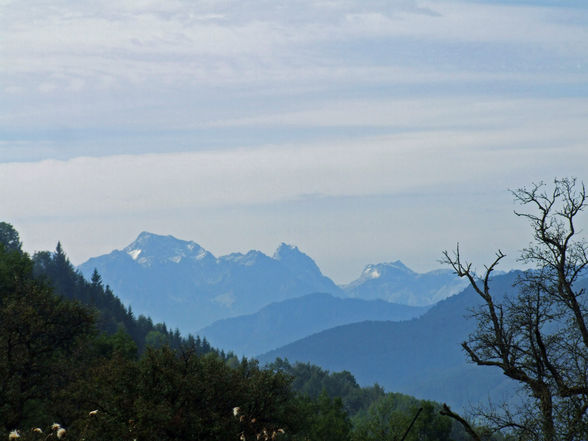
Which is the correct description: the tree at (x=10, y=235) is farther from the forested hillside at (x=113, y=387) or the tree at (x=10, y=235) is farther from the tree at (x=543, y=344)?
the tree at (x=543, y=344)

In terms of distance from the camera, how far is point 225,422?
39.0m

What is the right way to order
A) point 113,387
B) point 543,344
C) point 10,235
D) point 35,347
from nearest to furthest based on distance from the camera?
point 543,344 → point 113,387 → point 35,347 → point 10,235

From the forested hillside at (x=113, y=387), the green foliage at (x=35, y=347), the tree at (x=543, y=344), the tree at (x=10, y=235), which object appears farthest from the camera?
the tree at (x=10, y=235)

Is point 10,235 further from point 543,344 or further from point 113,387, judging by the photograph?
point 543,344

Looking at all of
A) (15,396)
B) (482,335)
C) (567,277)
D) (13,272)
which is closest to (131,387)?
(15,396)

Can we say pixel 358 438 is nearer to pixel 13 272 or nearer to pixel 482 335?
pixel 13 272

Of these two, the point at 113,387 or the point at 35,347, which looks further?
the point at 35,347

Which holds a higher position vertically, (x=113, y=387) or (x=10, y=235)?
(x=10, y=235)

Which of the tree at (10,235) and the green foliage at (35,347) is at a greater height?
the tree at (10,235)

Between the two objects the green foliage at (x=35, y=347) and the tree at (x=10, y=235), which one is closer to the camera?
the green foliage at (x=35, y=347)

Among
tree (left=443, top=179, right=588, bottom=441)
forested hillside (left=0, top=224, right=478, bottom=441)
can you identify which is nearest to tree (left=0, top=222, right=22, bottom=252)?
forested hillside (left=0, top=224, right=478, bottom=441)

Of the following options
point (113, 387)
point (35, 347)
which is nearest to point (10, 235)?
point (35, 347)

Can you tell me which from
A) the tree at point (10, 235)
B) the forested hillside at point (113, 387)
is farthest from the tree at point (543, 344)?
the tree at point (10, 235)

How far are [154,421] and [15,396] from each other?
17298 mm
